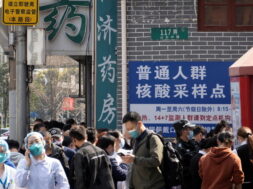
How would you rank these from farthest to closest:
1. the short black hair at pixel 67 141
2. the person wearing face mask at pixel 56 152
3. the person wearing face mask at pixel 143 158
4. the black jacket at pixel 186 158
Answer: the short black hair at pixel 67 141, the black jacket at pixel 186 158, the person wearing face mask at pixel 56 152, the person wearing face mask at pixel 143 158

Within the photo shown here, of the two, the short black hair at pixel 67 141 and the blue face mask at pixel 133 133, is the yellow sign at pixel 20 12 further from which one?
the blue face mask at pixel 133 133

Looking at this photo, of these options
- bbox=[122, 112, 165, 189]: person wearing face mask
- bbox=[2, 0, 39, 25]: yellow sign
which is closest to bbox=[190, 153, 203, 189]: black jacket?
bbox=[122, 112, 165, 189]: person wearing face mask

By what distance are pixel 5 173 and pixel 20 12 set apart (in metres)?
6.82

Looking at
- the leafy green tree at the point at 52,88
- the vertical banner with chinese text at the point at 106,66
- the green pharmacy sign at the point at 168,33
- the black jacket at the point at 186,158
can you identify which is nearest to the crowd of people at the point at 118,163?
the black jacket at the point at 186,158

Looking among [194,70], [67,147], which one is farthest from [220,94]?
[67,147]

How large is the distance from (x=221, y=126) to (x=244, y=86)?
1048mm

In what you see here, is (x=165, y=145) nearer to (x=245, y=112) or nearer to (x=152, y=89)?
(x=245, y=112)

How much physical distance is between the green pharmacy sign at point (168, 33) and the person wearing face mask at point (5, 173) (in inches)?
263

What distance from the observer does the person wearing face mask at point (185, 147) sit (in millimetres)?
11227

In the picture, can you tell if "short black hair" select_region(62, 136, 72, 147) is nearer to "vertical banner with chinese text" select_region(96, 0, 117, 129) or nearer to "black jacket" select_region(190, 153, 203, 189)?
"black jacket" select_region(190, 153, 203, 189)

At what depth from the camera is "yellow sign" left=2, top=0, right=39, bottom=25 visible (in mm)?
14633

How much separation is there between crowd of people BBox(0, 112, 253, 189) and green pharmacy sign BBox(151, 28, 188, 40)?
429cm

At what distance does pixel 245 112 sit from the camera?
11.5 meters

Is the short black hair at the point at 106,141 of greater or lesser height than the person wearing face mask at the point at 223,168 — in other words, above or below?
above
